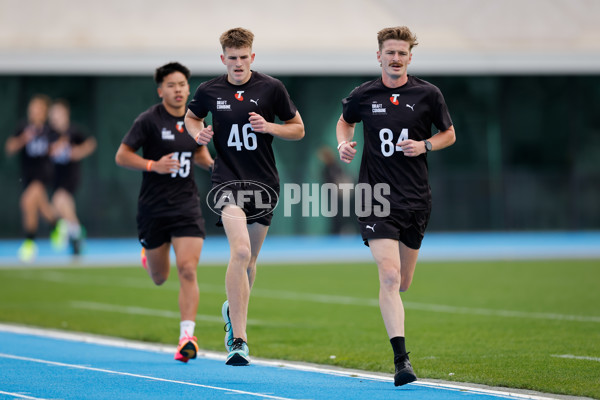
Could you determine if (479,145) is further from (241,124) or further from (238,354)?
(238,354)

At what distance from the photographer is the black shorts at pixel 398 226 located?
8617 millimetres

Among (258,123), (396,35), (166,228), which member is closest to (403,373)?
(258,123)

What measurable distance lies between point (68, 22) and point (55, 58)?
1.32 metres

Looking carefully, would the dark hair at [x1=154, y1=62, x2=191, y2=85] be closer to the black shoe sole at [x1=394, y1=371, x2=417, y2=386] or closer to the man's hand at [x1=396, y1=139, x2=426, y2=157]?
the man's hand at [x1=396, y1=139, x2=426, y2=157]

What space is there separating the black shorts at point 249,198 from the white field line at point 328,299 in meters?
4.86

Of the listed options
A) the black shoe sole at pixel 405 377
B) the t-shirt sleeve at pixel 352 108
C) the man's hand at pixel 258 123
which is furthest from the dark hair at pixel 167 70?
the black shoe sole at pixel 405 377

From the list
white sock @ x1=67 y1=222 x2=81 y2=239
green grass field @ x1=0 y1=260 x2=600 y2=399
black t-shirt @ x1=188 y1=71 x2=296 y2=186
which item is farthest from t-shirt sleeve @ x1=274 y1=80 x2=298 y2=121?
white sock @ x1=67 y1=222 x2=81 y2=239

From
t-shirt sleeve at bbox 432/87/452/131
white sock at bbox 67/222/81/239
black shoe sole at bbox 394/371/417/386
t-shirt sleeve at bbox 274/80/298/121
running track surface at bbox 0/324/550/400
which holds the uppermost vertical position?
t-shirt sleeve at bbox 274/80/298/121

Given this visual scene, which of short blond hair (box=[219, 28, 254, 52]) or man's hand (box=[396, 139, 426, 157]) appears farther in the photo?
short blond hair (box=[219, 28, 254, 52])

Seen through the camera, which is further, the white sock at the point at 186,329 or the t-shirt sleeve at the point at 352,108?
the white sock at the point at 186,329

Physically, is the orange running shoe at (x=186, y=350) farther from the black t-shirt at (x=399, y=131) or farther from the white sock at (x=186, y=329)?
the black t-shirt at (x=399, y=131)

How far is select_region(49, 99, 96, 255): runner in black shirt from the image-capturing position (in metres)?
22.4

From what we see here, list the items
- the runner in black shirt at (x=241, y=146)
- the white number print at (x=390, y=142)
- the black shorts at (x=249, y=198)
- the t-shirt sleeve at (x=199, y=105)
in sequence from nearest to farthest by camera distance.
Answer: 1. the white number print at (x=390, y=142)
2. the runner in black shirt at (x=241, y=146)
3. the black shorts at (x=249, y=198)
4. the t-shirt sleeve at (x=199, y=105)

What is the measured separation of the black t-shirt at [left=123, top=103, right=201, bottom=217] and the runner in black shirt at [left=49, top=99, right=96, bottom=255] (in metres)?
12.1
